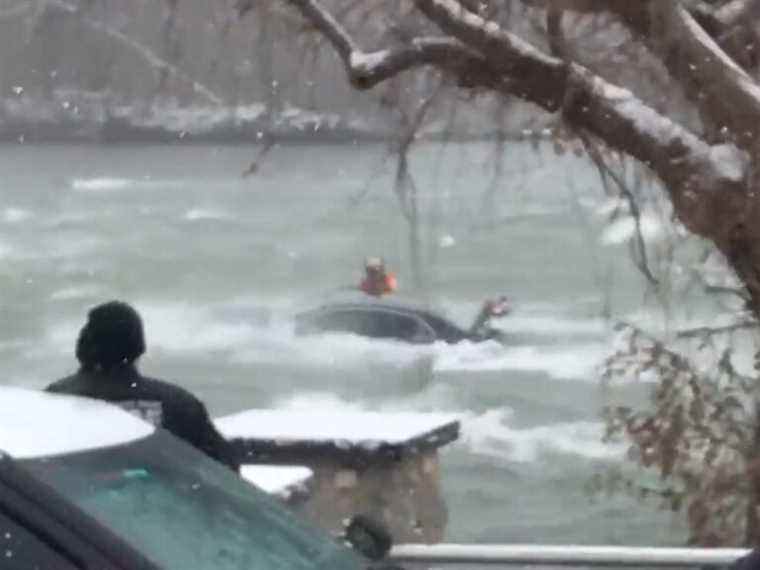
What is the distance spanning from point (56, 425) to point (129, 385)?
2.13 metres

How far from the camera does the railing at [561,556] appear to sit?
20.7ft

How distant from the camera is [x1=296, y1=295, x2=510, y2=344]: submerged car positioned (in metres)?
37.7

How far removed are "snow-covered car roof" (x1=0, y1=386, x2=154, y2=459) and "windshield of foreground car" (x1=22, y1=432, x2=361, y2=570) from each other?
0.03m

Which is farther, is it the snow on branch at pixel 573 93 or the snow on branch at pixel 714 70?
the snow on branch at pixel 573 93

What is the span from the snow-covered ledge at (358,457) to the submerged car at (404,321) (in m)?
27.6

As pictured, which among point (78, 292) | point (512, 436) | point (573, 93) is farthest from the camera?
point (78, 292)

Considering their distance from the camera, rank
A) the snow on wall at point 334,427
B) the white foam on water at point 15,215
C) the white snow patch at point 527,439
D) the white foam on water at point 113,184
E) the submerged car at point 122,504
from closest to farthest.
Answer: the submerged car at point 122,504
the snow on wall at point 334,427
the white snow patch at point 527,439
the white foam on water at point 113,184
the white foam on water at point 15,215

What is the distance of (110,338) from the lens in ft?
18.9

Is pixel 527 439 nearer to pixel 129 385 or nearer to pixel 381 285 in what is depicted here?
pixel 381 285

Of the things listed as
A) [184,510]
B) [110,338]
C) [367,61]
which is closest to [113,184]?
[367,61]

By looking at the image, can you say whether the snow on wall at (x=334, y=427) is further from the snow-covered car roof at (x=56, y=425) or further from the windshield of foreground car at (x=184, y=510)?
the snow-covered car roof at (x=56, y=425)

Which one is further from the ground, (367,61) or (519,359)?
(367,61)

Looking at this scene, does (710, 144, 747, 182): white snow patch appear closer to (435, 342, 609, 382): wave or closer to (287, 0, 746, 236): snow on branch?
(287, 0, 746, 236): snow on branch

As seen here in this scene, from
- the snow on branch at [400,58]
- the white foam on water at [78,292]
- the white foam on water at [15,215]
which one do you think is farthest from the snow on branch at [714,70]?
the white foam on water at [15,215]
